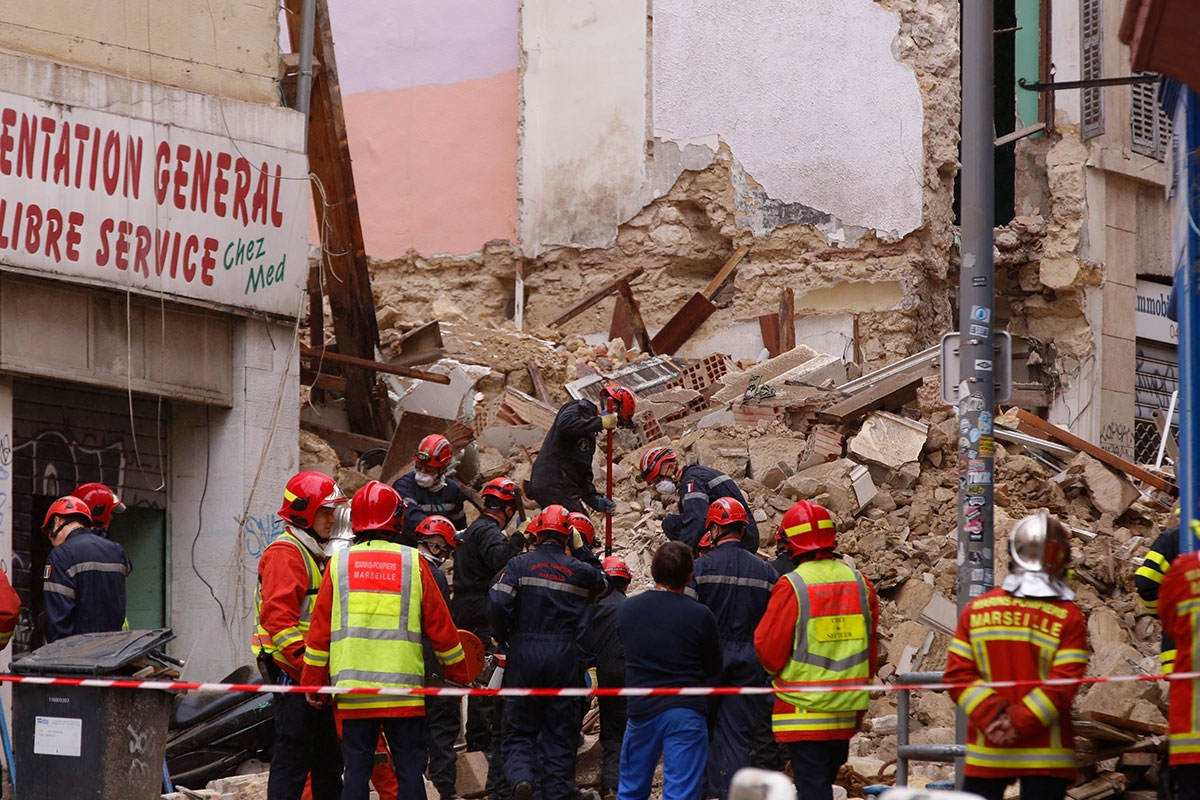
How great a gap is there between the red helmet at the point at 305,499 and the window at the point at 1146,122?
15249 millimetres

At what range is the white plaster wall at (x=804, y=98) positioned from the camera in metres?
20.5

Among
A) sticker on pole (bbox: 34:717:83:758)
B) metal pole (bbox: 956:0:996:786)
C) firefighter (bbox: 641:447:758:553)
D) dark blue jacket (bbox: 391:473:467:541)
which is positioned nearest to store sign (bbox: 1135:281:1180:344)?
firefighter (bbox: 641:447:758:553)

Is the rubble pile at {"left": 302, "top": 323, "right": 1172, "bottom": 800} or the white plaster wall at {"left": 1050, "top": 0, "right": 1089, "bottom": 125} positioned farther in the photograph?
the white plaster wall at {"left": 1050, "top": 0, "right": 1089, "bottom": 125}

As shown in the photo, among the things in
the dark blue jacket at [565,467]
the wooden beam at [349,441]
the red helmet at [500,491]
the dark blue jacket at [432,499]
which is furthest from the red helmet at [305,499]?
the wooden beam at [349,441]

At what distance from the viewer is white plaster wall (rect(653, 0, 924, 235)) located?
2052 centimetres

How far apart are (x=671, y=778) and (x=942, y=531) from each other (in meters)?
6.16

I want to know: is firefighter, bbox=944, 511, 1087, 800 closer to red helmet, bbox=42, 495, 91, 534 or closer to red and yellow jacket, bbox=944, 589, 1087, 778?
red and yellow jacket, bbox=944, 589, 1087, 778

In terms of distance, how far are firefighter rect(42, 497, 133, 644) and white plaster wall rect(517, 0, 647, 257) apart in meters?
12.4

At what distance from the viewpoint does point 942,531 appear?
14.4 meters

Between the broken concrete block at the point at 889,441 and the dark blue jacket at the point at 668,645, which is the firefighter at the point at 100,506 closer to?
the dark blue jacket at the point at 668,645

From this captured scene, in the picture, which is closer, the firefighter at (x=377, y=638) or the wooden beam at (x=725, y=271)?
the firefighter at (x=377, y=638)

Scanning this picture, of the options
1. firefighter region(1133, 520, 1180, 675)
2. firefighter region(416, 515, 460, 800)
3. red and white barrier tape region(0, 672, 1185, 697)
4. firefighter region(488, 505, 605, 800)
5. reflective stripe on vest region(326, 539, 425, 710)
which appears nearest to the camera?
red and white barrier tape region(0, 672, 1185, 697)

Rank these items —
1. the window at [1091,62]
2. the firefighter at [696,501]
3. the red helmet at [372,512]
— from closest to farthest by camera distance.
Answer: the red helmet at [372,512], the firefighter at [696,501], the window at [1091,62]

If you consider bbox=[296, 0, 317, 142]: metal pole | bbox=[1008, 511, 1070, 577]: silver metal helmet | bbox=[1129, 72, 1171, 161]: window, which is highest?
bbox=[1129, 72, 1171, 161]: window
